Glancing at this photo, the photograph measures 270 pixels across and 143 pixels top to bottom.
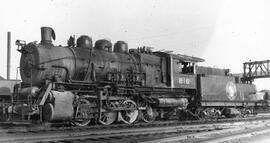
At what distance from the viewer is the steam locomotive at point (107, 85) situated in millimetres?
12305

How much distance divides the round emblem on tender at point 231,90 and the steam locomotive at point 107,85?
66 centimetres

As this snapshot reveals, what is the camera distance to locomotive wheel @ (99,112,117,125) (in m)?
13.8

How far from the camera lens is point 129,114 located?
48.1 ft

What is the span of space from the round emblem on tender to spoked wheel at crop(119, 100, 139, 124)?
7.78m

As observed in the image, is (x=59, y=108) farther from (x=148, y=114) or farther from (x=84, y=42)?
(x=148, y=114)

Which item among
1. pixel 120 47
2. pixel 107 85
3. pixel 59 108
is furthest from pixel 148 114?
pixel 59 108

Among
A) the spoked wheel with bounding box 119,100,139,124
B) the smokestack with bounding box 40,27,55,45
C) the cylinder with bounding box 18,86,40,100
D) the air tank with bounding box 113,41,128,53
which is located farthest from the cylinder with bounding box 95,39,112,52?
the cylinder with bounding box 18,86,40,100

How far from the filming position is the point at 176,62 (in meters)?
17.5

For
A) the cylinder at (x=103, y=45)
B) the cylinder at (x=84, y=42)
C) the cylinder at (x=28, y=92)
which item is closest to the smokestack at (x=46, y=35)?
the cylinder at (x=84, y=42)

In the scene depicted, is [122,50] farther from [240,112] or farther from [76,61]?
[240,112]

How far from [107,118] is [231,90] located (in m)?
9.81

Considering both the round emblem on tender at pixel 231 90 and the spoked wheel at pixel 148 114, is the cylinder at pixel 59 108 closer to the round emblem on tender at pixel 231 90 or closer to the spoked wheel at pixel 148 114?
the spoked wheel at pixel 148 114

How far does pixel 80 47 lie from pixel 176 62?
5633 millimetres

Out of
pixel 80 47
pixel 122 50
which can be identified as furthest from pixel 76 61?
pixel 122 50
